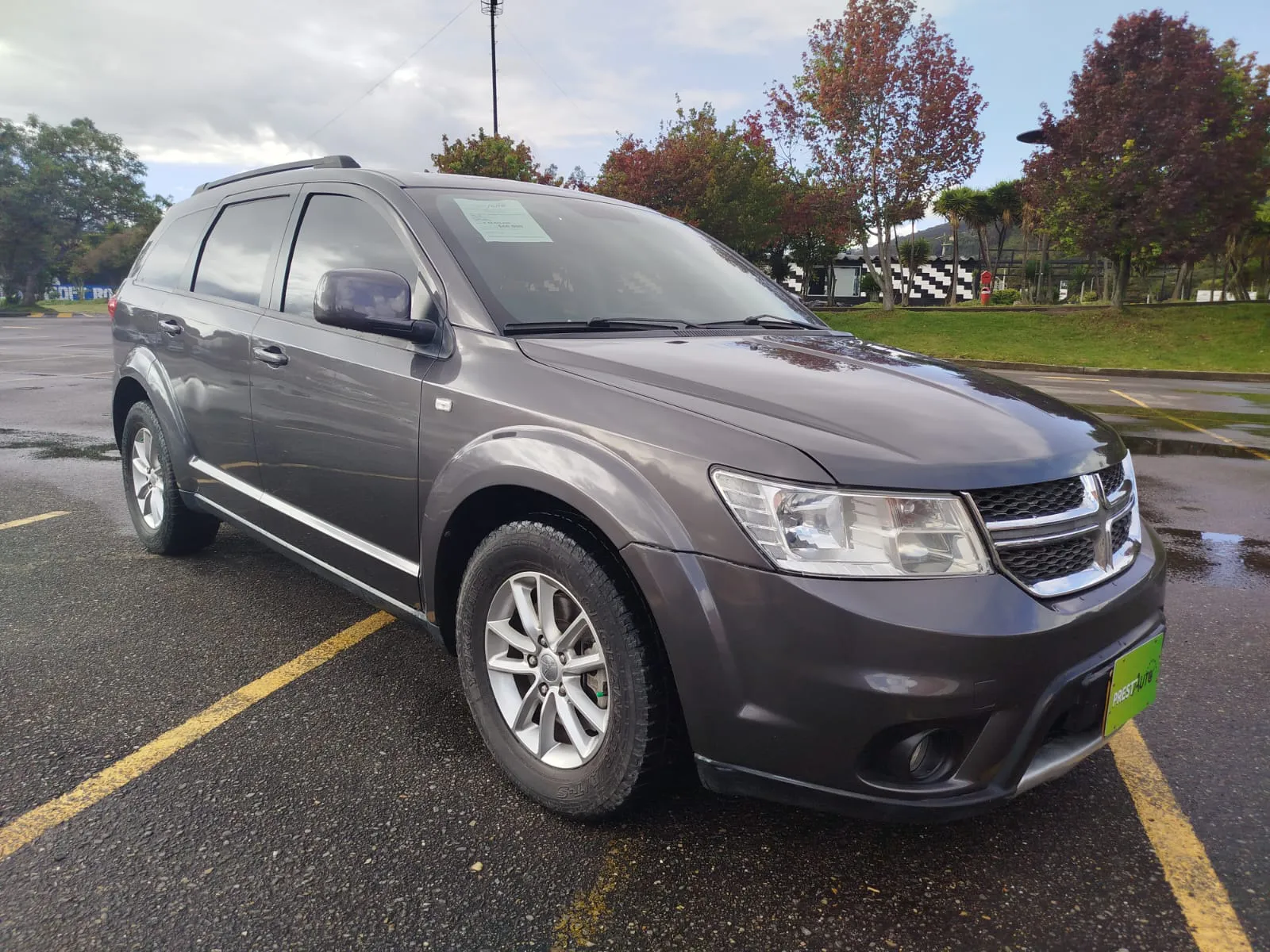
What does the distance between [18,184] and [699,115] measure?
48113 mm

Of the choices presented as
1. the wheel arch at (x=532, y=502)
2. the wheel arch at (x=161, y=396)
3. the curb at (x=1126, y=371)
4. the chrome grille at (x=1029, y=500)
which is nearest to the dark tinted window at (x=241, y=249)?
the wheel arch at (x=161, y=396)

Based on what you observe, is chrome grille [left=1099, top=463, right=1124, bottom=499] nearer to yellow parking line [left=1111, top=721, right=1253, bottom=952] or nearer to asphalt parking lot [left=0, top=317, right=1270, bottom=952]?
yellow parking line [left=1111, top=721, right=1253, bottom=952]

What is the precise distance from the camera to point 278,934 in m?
1.77

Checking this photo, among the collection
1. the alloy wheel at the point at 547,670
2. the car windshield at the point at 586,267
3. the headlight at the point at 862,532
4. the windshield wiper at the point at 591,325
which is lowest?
the alloy wheel at the point at 547,670

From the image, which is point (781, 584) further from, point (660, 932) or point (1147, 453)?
point (1147, 453)

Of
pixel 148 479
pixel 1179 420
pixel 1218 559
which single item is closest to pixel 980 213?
pixel 1179 420

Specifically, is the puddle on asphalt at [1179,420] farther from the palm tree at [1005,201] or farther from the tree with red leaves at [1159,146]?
the palm tree at [1005,201]

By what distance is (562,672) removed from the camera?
215 centimetres

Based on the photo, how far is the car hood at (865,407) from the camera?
1.79 metres

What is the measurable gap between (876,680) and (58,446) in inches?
308

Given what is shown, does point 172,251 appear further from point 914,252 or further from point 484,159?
point 914,252

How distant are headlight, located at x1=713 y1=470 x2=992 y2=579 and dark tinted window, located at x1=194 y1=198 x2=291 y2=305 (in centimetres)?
241

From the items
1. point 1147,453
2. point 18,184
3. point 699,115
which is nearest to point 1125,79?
point 699,115

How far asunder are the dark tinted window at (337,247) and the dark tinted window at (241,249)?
0.22m
